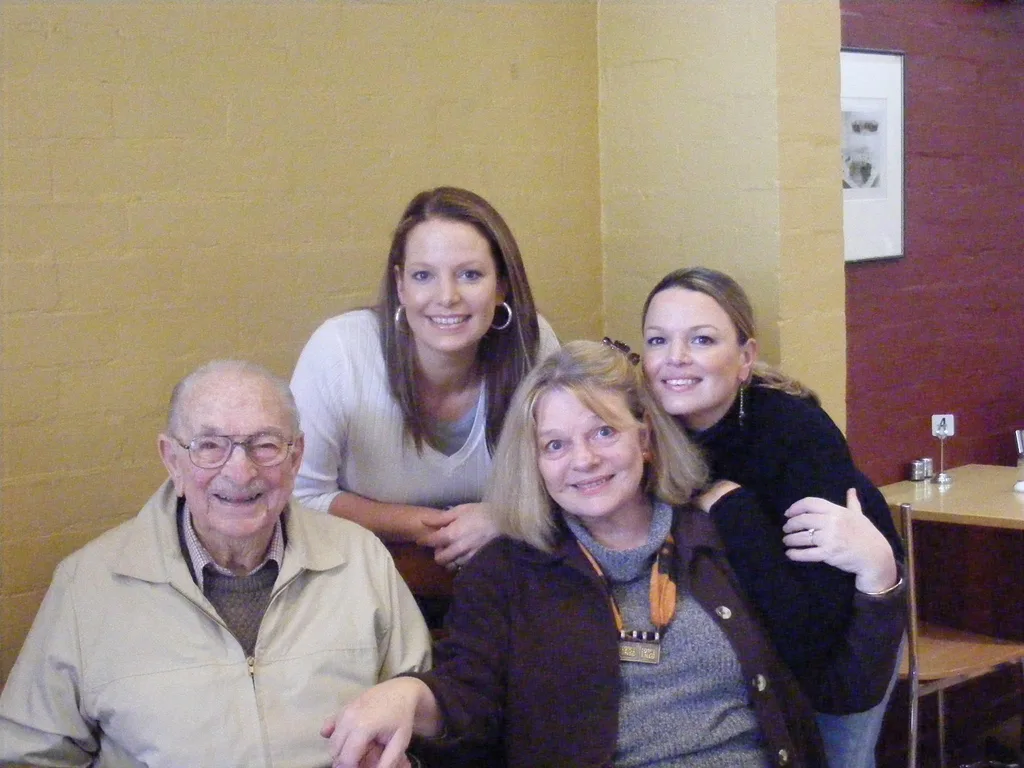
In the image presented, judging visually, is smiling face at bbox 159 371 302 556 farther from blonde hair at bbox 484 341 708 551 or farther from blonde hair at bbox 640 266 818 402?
blonde hair at bbox 640 266 818 402

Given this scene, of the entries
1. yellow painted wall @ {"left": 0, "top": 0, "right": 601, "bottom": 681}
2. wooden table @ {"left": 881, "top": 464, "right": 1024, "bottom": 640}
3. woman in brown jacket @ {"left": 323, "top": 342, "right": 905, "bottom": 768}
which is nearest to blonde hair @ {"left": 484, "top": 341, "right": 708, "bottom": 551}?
woman in brown jacket @ {"left": 323, "top": 342, "right": 905, "bottom": 768}

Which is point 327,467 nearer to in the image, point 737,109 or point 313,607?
point 313,607

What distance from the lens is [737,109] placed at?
125 inches

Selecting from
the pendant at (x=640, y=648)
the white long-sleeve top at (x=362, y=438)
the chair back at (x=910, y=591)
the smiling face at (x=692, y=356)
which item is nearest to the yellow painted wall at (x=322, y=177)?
the white long-sleeve top at (x=362, y=438)

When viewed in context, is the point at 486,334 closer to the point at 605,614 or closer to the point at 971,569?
the point at 605,614

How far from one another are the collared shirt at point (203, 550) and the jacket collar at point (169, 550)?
2 cm

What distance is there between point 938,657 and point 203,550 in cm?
228

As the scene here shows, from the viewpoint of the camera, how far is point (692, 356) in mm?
2361

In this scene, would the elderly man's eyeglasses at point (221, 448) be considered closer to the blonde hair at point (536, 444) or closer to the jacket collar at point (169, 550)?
the jacket collar at point (169, 550)

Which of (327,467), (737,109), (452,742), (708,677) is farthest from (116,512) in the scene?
(737,109)

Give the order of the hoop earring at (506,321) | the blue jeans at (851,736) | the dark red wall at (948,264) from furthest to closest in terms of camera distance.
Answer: the dark red wall at (948,264) → the hoop earring at (506,321) → the blue jeans at (851,736)

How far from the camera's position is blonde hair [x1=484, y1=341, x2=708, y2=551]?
2186mm

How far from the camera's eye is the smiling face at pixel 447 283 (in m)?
2.44


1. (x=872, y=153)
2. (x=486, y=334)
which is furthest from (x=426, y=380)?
(x=872, y=153)
